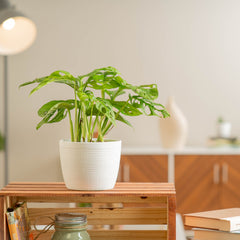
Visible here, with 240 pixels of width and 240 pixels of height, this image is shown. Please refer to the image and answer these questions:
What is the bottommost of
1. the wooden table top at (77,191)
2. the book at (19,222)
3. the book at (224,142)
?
the book at (19,222)

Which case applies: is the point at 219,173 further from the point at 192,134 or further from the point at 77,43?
the point at 77,43

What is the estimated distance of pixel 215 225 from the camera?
58.8 inches

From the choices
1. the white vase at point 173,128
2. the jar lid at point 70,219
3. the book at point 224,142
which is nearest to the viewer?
the jar lid at point 70,219

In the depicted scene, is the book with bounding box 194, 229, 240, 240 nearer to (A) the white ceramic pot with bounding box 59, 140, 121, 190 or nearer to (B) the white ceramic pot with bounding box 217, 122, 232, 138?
(A) the white ceramic pot with bounding box 59, 140, 121, 190

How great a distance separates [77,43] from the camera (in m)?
4.51

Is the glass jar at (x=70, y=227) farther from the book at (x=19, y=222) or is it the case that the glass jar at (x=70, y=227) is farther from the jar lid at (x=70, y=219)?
the book at (x=19, y=222)

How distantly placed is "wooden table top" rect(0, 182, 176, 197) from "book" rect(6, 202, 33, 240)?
60mm

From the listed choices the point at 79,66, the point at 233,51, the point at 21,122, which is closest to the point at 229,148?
the point at 233,51

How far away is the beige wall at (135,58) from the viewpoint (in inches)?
177

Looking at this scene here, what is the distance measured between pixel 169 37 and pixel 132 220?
3.17 meters

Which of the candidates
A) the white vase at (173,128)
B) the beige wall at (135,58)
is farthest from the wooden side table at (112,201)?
the beige wall at (135,58)

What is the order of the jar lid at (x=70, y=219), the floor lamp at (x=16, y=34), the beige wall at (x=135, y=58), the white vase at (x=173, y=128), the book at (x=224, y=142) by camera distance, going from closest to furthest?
1. the jar lid at (x=70, y=219)
2. the floor lamp at (x=16, y=34)
3. the white vase at (x=173, y=128)
4. the book at (x=224, y=142)
5. the beige wall at (x=135, y=58)

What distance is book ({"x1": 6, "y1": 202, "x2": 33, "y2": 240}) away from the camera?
144 centimetres

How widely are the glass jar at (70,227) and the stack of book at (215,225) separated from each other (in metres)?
0.36
